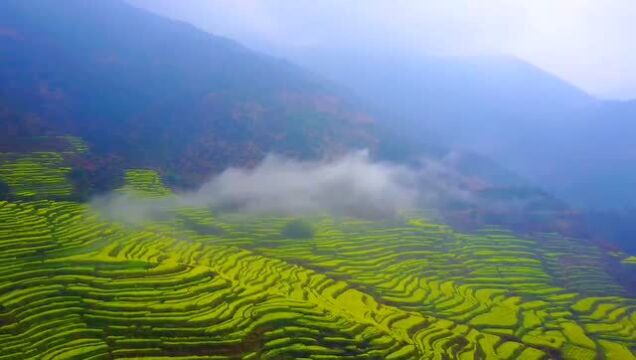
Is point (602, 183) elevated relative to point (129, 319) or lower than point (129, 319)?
elevated

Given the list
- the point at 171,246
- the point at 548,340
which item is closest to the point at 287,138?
the point at 171,246

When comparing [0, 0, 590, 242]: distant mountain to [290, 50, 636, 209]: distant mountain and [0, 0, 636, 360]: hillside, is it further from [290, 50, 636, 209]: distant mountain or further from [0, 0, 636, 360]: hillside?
[290, 50, 636, 209]: distant mountain

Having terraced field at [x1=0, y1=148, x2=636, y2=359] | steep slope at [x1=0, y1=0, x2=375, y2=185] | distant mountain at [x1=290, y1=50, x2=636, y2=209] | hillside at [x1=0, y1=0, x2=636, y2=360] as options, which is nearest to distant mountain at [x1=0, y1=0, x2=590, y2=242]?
steep slope at [x1=0, y1=0, x2=375, y2=185]

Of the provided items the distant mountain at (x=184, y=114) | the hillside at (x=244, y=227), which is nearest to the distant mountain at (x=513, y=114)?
the distant mountain at (x=184, y=114)

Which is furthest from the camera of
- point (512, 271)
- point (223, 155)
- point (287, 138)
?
point (287, 138)

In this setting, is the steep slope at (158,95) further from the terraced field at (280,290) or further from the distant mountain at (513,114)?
the distant mountain at (513,114)

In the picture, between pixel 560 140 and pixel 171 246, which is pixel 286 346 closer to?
pixel 171 246

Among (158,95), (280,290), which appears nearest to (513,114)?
(158,95)
